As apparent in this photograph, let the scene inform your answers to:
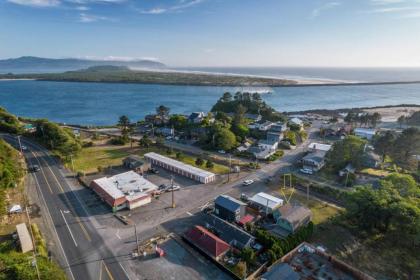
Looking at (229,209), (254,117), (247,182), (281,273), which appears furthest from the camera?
(254,117)

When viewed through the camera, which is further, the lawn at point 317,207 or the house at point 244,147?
the house at point 244,147

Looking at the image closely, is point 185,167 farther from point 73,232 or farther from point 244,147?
point 73,232

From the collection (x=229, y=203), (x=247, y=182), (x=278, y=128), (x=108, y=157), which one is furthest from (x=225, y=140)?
(x=229, y=203)

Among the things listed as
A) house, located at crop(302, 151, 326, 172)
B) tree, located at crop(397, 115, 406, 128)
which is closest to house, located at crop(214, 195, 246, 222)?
house, located at crop(302, 151, 326, 172)

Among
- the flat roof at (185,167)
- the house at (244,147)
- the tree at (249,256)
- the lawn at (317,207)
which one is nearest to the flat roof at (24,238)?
the tree at (249,256)

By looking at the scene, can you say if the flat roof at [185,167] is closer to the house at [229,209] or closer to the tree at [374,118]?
the house at [229,209]

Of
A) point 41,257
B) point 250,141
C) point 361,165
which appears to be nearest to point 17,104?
point 250,141

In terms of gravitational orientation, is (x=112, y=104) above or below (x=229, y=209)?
above
